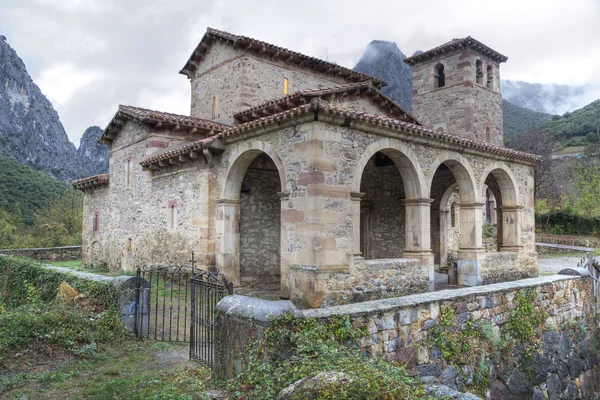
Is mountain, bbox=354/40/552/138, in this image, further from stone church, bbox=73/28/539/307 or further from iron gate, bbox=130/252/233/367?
iron gate, bbox=130/252/233/367

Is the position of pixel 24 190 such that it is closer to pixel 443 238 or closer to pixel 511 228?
pixel 443 238

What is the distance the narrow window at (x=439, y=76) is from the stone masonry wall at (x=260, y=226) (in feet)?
43.9

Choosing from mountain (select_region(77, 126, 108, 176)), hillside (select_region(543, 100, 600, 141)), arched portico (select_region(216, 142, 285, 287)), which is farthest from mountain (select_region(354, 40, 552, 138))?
arched portico (select_region(216, 142, 285, 287))

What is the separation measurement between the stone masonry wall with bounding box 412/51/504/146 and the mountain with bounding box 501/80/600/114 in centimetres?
10219

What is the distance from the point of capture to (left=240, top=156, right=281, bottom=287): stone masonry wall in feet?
39.1

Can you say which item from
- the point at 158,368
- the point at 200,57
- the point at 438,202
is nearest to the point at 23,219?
the point at 200,57

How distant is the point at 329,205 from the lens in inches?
330

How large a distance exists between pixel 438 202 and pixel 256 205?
666cm

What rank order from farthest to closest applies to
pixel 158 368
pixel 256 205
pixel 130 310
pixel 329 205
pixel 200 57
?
pixel 200 57
pixel 256 205
pixel 329 205
pixel 130 310
pixel 158 368

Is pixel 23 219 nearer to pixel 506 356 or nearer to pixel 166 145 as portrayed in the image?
pixel 166 145

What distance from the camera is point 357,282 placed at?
8.70m

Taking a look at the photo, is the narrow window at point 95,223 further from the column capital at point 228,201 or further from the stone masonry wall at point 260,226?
the column capital at point 228,201

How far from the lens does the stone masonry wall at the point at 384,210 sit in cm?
1409

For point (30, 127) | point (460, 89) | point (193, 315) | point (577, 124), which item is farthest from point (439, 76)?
point (30, 127)
